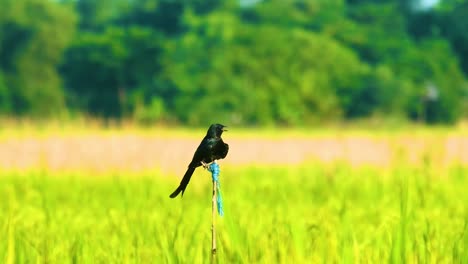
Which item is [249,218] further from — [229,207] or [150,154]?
[150,154]

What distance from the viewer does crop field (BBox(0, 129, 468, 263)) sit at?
391 cm

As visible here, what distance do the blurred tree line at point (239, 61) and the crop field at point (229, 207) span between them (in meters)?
29.6

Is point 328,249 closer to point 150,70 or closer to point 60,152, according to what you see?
point 60,152

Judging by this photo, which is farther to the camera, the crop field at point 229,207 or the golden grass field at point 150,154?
the golden grass field at point 150,154

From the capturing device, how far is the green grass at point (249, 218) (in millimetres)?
3820

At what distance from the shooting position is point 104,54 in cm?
6291

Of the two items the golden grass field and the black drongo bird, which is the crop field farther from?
the black drongo bird

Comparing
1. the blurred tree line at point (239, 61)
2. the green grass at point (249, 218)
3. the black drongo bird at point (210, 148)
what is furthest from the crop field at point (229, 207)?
the blurred tree line at point (239, 61)

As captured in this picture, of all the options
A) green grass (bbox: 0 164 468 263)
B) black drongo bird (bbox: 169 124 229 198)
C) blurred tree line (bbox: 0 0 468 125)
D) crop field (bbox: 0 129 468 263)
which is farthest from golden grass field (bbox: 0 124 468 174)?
blurred tree line (bbox: 0 0 468 125)

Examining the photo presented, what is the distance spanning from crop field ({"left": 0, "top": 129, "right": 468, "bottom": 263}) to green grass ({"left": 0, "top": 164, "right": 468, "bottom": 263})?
13mm

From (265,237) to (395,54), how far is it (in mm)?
58078

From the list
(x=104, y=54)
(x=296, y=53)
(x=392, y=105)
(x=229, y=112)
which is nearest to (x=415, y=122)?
(x=392, y=105)

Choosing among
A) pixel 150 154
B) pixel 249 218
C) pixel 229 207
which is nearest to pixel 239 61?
pixel 150 154

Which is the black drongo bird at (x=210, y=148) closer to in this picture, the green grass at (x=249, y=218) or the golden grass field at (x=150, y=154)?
the green grass at (x=249, y=218)
